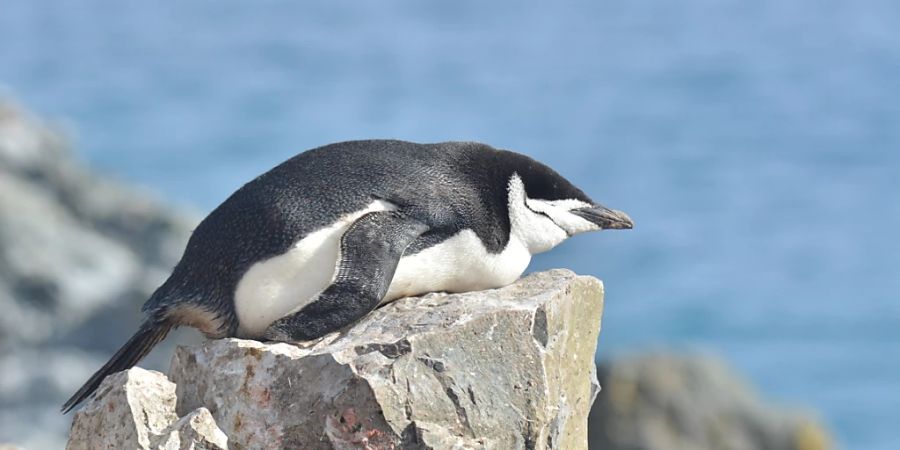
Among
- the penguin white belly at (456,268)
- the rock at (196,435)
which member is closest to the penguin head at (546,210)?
the penguin white belly at (456,268)

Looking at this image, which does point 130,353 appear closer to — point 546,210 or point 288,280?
point 288,280

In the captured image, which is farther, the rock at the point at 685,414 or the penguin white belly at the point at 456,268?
the rock at the point at 685,414

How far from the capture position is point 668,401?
10289 millimetres

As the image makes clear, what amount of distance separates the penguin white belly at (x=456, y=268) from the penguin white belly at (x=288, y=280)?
0.28 meters

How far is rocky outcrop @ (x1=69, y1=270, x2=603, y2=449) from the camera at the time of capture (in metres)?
4.81

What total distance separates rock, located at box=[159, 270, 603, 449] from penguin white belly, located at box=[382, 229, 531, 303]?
22cm

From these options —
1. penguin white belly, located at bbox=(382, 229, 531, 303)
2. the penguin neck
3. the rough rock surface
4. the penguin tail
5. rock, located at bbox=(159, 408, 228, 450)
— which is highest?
the rough rock surface

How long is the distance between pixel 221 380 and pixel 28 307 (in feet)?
29.4

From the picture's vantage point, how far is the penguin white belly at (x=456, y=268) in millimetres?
5496

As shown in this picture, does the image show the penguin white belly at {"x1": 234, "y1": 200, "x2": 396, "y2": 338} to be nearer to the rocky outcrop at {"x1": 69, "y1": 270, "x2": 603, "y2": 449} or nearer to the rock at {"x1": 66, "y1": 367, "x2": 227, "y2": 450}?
the rocky outcrop at {"x1": 69, "y1": 270, "x2": 603, "y2": 449}

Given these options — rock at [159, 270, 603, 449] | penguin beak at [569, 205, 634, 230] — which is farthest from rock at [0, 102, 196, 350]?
rock at [159, 270, 603, 449]

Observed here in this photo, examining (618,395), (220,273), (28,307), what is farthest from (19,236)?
(220,273)

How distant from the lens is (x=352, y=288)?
515cm

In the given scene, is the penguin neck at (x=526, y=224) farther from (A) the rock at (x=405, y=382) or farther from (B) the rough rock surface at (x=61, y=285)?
(B) the rough rock surface at (x=61, y=285)
